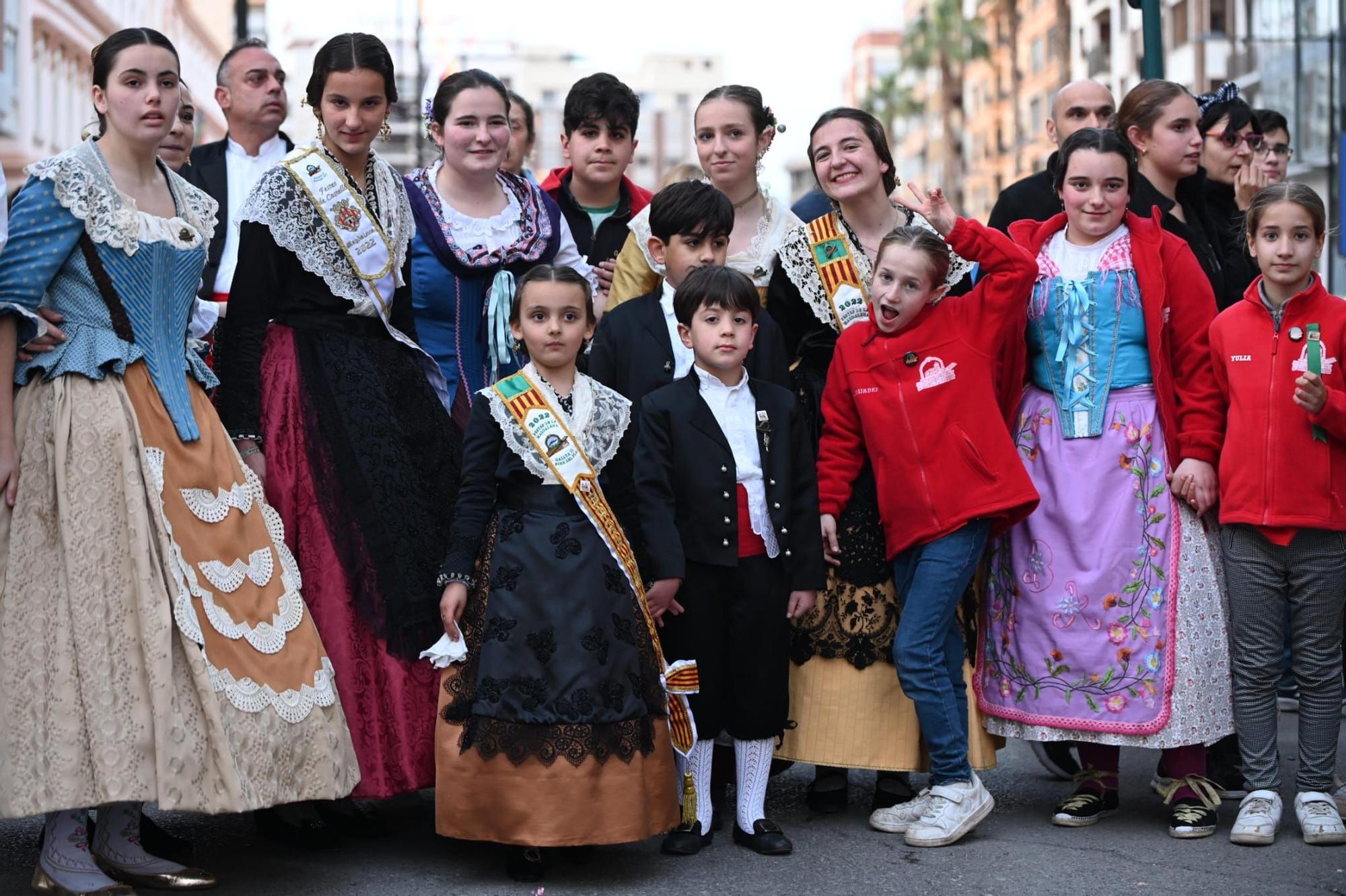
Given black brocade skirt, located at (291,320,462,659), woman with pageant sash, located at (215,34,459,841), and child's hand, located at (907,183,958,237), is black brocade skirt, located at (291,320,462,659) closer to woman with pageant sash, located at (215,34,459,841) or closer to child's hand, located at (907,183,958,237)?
woman with pageant sash, located at (215,34,459,841)

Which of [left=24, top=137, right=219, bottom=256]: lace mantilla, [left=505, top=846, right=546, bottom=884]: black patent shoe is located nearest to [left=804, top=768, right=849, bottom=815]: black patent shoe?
[left=505, top=846, right=546, bottom=884]: black patent shoe

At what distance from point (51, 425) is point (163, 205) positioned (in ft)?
2.38

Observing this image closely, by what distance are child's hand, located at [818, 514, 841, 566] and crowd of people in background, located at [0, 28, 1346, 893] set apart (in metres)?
0.01

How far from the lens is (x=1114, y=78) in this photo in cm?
5006

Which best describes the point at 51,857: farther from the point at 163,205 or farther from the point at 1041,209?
the point at 1041,209

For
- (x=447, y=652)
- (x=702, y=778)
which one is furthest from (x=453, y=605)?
(x=702, y=778)

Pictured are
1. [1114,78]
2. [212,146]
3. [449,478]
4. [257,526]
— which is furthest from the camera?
[1114,78]

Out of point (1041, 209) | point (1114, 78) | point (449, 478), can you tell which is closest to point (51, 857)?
point (449, 478)

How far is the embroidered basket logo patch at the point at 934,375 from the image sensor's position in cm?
514

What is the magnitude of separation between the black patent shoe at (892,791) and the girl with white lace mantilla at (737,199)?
5.19 ft

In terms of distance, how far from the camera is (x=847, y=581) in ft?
17.7

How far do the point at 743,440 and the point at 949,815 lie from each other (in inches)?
49.2

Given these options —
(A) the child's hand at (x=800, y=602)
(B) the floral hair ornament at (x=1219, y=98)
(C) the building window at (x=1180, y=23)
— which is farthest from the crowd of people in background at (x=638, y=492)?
(C) the building window at (x=1180, y=23)

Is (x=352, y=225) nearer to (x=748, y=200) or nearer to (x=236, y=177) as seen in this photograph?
(x=748, y=200)
